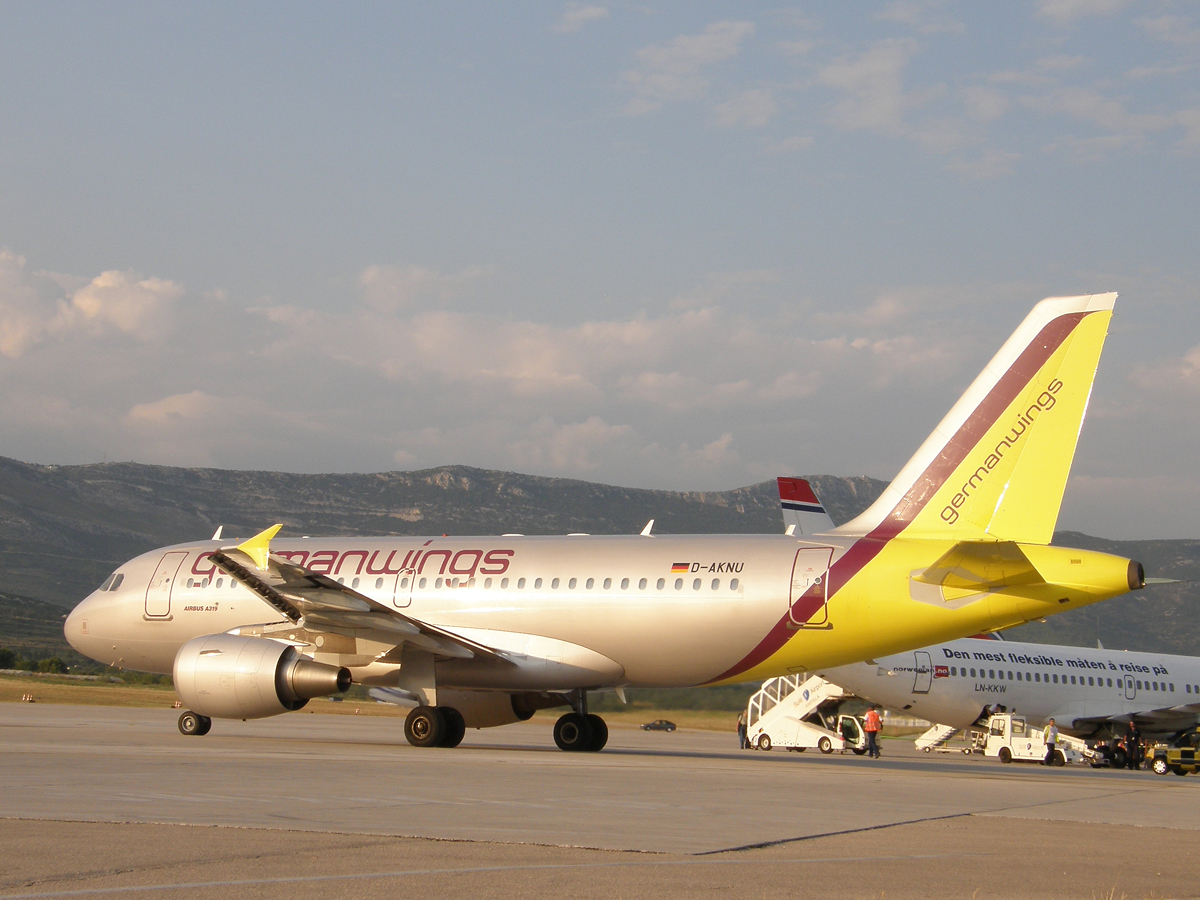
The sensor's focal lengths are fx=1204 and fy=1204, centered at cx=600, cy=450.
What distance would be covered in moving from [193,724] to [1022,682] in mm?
27414

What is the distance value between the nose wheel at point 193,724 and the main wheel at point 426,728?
4.89m

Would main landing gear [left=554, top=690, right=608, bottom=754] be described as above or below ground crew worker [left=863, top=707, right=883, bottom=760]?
above

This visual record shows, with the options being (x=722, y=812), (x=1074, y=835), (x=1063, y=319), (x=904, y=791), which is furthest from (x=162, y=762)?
(x=1063, y=319)

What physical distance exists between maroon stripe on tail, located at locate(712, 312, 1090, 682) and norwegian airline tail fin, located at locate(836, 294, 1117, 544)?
0.06 feet

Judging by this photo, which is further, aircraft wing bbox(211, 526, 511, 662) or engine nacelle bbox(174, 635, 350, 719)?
engine nacelle bbox(174, 635, 350, 719)

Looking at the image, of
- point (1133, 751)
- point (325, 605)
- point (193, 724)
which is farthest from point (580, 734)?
point (1133, 751)

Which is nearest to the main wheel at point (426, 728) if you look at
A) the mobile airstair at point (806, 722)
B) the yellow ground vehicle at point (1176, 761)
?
the mobile airstair at point (806, 722)

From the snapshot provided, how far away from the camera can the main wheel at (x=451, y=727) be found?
22.1m

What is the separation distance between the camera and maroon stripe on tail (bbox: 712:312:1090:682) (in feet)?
66.3

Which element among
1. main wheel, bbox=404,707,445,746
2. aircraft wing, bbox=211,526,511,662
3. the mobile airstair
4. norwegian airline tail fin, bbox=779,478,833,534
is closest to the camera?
aircraft wing, bbox=211,526,511,662

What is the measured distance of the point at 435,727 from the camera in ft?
72.4

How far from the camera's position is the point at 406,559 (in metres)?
24.8

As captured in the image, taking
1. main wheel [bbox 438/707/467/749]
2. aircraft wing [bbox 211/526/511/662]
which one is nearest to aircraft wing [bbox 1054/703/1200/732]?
main wheel [bbox 438/707/467/749]

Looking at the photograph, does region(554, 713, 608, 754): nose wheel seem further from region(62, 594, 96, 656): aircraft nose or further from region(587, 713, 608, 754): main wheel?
region(62, 594, 96, 656): aircraft nose
